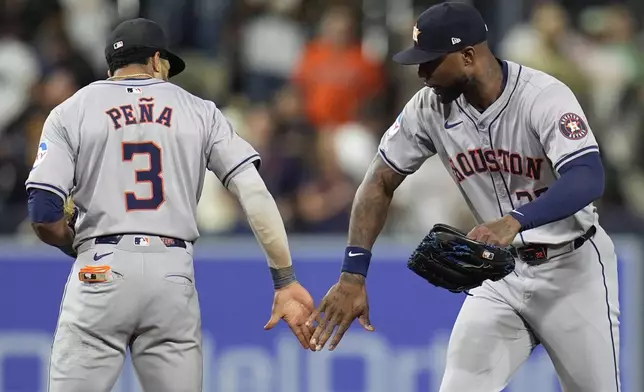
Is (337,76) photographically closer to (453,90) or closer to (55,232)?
(453,90)

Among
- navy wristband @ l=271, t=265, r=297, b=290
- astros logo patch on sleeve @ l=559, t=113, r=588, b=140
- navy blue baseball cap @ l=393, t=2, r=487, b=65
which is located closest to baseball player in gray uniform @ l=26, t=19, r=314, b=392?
navy wristband @ l=271, t=265, r=297, b=290

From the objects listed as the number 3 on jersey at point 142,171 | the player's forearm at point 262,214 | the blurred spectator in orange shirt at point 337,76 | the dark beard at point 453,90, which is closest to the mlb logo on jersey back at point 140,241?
the number 3 on jersey at point 142,171

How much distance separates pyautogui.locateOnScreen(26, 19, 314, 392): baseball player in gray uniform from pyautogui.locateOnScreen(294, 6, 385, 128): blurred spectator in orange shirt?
5262 mm

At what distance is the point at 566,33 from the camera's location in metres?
11.1

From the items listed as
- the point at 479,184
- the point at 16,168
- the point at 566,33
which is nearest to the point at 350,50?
the point at 566,33

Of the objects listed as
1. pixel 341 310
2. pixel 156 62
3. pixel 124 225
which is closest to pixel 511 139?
pixel 341 310

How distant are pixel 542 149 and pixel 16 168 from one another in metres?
5.22

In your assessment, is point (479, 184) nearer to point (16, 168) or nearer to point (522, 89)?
point (522, 89)

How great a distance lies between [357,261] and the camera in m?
5.78

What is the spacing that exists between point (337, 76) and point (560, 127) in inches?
217

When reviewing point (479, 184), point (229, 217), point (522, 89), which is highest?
point (522, 89)

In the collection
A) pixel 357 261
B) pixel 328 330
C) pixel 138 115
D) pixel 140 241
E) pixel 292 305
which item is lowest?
pixel 328 330

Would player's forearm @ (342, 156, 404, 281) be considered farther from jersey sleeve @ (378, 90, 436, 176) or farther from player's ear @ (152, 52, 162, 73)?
player's ear @ (152, 52, 162, 73)

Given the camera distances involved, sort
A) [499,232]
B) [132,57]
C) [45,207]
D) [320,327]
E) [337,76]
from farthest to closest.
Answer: [337,76] → [320,327] → [132,57] → [45,207] → [499,232]
